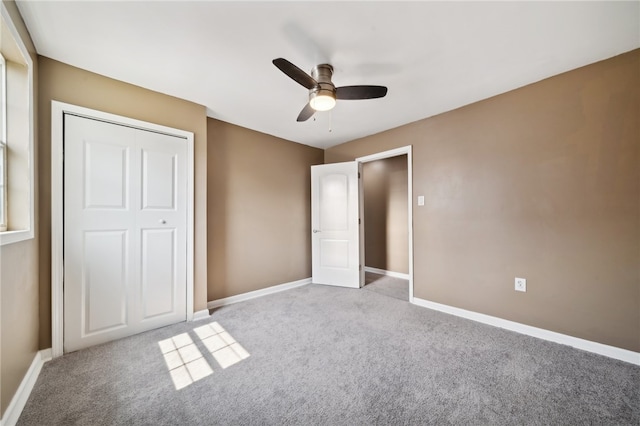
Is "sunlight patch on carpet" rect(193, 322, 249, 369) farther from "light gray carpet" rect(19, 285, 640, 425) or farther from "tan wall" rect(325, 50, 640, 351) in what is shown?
"tan wall" rect(325, 50, 640, 351)

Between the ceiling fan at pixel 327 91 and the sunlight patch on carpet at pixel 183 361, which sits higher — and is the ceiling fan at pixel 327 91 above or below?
above

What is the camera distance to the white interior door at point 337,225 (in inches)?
146

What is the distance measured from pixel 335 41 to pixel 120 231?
2383 mm

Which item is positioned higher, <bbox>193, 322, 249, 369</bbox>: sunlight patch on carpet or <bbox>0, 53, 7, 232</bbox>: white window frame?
<bbox>0, 53, 7, 232</bbox>: white window frame

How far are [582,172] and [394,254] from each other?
9.46 feet

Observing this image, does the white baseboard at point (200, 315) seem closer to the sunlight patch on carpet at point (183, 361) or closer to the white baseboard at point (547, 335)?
the sunlight patch on carpet at point (183, 361)

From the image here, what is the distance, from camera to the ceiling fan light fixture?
184 cm

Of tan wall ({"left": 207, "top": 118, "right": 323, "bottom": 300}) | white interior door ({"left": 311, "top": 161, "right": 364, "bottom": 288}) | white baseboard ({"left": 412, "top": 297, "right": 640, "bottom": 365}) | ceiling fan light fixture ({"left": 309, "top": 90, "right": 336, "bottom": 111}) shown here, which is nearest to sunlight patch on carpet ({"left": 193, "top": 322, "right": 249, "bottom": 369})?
tan wall ({"left": 207, "top": 118, "right": 323, "bottom": 300})

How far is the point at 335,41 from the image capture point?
1684mm

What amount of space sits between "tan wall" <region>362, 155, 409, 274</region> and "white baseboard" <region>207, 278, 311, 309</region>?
1609 millimetres

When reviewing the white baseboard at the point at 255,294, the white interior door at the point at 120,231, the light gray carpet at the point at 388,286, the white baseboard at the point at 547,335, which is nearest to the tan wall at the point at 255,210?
the white baseboard at the point at 255,294

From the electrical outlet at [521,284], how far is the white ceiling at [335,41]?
73.1 inches

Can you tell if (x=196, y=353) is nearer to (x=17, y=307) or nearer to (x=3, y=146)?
(x=17, y=307)

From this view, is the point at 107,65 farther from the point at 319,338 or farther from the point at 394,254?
the point at 394,254
